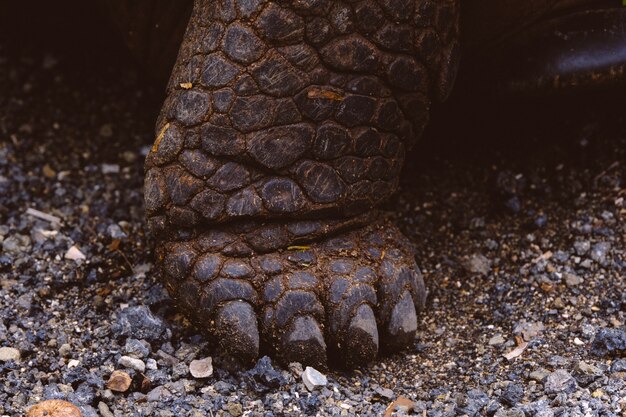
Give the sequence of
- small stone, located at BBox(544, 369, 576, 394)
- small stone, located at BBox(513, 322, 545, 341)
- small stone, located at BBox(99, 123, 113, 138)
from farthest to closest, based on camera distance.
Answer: small stone, located at BBox(99, 123, 113, 138)
small stone, located at BBox(513, 322, 545, 341)
small stone, located at BBox(544, 369, 576, 394)

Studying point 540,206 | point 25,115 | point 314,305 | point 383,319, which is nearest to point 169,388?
point 314,305

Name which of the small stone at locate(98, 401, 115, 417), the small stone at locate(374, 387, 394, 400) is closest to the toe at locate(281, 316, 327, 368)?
the small stone at locate(374, 387, 394, 400)

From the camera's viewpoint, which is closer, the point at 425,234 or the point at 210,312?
the point at 210,312

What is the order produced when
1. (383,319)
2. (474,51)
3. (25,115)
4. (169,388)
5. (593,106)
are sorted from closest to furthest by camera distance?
(169,388) < (383,319) < (474,51) < (593,106) < (25,115)

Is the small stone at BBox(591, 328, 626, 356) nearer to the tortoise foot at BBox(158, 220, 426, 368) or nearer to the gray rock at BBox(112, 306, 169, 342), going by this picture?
the tortoise foot at BBox(158, 220, 426, 368)

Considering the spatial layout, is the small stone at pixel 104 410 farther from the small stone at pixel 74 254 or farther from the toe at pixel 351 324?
the small stone at pixel 74 254

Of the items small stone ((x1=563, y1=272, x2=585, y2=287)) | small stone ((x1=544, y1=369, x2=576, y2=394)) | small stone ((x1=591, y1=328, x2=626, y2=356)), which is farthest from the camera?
small stone ((x1=563, y1=272, x2=585, y2=287))

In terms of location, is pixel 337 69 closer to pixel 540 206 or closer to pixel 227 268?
pixel 227 268

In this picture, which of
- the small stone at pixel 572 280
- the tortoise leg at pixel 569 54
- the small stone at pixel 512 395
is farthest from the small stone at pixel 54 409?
the tortoise leg at pixel 569 54

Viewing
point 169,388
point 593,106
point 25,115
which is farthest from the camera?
point 25,115
